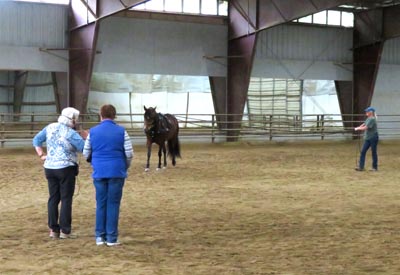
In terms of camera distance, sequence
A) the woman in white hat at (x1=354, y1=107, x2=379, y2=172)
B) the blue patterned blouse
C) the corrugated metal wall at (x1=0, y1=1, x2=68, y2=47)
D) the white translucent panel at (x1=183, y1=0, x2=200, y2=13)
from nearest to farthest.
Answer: the blue patterned blouse, the woman in white hat at (x1=354, y1=107, x2=379, y2=172), the corrugated metal wall at (x1=0, y1=1, x2=68, y2=47), the white translucent panel at (x1=183, y1=0, x2=200, y2=13)

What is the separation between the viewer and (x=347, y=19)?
3006 cm

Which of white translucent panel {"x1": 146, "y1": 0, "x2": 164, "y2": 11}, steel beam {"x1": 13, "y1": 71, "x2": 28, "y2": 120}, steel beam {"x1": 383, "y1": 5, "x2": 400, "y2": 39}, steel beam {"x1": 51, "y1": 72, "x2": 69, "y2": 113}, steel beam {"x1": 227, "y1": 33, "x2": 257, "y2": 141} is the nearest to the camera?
steel beam {"x1": 51, "y1": 72, "x2": 69, "y2": 113}

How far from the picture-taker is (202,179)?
12.6 m

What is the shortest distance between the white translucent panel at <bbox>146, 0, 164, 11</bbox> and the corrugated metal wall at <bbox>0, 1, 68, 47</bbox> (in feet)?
12.0

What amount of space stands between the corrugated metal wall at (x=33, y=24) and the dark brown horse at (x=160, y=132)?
10.2 meters

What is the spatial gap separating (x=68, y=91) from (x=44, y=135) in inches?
700

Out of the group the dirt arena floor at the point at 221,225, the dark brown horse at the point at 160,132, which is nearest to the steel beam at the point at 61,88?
the dark brown horse at the point at 160,132

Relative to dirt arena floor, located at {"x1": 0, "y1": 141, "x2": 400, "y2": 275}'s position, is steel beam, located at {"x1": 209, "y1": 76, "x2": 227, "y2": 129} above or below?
above

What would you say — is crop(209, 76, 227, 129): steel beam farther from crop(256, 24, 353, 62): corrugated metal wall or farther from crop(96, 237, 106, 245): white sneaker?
crop(96, 237, 106, 245): white sneaker

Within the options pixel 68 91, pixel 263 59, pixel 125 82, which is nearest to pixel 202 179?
pixel 68 91

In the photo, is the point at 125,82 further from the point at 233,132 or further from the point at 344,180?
the point at 344,180

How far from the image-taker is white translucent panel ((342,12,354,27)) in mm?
29953

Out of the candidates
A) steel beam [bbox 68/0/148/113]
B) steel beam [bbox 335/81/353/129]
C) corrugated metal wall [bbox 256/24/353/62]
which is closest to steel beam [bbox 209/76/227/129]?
corrugated metal wall [bbox 256/24/353/62]

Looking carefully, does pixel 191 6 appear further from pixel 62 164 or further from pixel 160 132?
pixel 62 164
